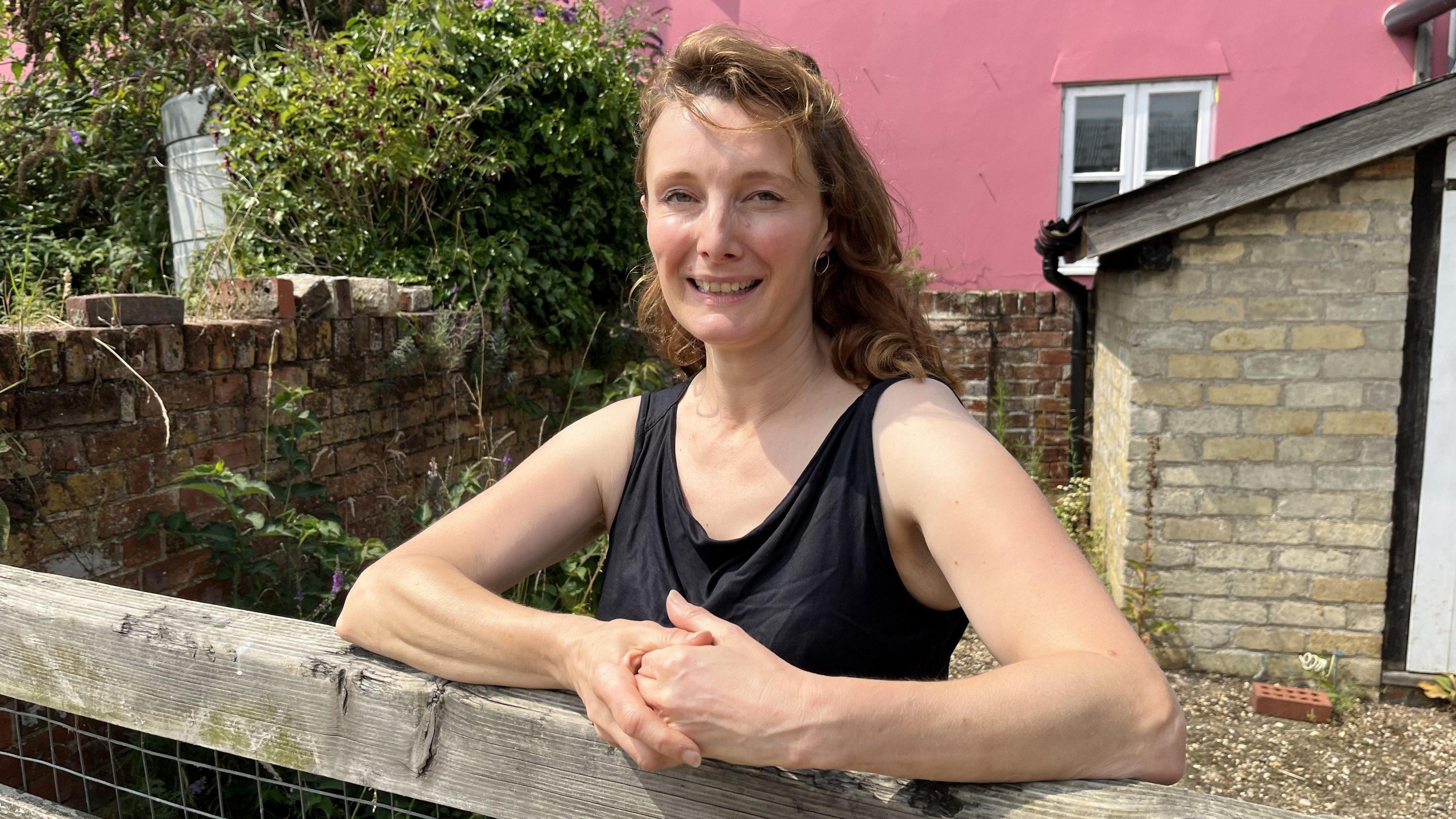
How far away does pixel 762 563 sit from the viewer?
4.50 ft

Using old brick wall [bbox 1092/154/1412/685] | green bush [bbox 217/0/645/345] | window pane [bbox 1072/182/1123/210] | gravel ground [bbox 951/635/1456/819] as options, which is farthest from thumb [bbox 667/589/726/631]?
window pane [bbox 1072/182/1123/210]

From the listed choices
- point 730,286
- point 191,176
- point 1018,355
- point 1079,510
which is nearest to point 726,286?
point 730,286

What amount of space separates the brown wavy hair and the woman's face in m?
0.02

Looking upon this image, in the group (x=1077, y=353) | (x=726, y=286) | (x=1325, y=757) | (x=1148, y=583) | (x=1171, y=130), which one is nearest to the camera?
(x=726, y=286)

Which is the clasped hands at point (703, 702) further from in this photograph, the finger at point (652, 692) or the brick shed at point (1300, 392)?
the brick shed at point (1300, 392)

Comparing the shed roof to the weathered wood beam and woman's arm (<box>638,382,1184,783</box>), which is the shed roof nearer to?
woman's arm (<box>638,382,1184,783</box>)

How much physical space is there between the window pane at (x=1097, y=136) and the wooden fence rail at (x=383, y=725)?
786 cm

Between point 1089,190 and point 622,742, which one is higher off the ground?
point 1089,190

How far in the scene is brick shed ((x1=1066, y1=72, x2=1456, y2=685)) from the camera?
450 centimetres

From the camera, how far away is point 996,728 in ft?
2.87

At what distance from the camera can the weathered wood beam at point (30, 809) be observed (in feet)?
4.40

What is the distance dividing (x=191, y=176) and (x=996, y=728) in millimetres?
5039

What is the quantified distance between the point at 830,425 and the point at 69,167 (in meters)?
5.54

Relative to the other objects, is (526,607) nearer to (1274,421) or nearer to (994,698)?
(994,698)
